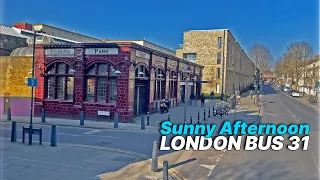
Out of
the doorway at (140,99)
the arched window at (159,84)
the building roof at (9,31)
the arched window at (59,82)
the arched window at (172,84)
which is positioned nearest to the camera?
the arched window at (59,82)

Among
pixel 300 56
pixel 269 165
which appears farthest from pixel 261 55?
pixel 269 165

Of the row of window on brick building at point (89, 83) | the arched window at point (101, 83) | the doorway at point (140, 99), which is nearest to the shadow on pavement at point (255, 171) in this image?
the arched window at point (101, 83)

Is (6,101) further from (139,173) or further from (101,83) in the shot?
(139,173)

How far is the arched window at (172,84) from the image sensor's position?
29394mm

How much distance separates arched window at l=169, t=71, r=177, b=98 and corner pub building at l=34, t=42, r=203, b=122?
6214 millimetres

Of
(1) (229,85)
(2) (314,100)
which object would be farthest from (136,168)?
(1) (229,85)

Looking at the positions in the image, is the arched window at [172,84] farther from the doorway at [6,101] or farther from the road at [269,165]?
the road at [269,165]

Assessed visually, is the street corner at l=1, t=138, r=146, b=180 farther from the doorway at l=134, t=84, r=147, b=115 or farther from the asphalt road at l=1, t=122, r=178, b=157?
the doorway at l=134, t=84, r=147, b=115

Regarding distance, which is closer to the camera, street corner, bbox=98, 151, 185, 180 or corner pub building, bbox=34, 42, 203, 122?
street corner, bbox=98, 151, 185, 180

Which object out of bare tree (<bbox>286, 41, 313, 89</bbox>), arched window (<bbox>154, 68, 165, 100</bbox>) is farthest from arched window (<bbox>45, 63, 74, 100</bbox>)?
bare tree (<bbox>286, 41, 313, 89</bbox>)

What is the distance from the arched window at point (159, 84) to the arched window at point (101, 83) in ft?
18.1

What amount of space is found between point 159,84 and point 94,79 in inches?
287

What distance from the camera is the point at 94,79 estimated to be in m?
20.4

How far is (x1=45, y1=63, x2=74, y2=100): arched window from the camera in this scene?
2105 centimetres
